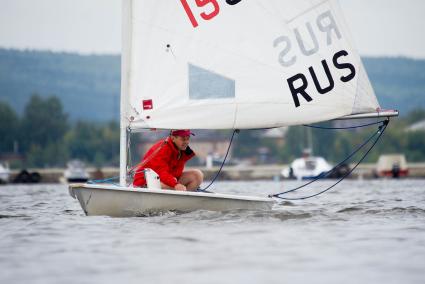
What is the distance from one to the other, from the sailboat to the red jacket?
23 centimetres

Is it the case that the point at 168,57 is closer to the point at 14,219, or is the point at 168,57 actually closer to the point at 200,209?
the point at 200,209

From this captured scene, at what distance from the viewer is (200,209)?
1102 cm

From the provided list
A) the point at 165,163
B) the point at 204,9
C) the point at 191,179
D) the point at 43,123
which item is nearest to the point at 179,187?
the point at 165,163

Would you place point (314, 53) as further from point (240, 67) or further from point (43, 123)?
point (43, 123)

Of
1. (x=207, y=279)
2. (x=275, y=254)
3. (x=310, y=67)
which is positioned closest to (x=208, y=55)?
(x=310, y=67)

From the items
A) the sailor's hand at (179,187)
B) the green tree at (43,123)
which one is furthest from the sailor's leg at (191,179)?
the green tree at (43,123)

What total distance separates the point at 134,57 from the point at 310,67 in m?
2.25

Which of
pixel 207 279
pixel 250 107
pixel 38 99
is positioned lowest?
pixel 207 279

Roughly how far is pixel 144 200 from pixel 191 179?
1.06 metres

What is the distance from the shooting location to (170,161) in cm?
1145

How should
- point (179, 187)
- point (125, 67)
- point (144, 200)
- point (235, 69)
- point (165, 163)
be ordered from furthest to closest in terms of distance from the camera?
point (235, 69) < point (125, 67) < point (165, 163) < point (179, 187) < point (144, 200)

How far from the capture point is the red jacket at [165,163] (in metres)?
11.2

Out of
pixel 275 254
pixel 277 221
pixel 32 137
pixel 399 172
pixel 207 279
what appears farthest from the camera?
pixel 32 137

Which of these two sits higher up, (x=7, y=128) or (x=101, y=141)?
(x=7, y=128)
